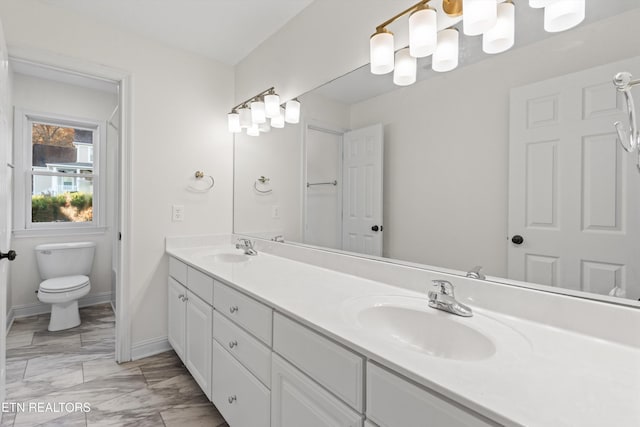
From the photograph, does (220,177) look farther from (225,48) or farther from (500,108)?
(500,108)

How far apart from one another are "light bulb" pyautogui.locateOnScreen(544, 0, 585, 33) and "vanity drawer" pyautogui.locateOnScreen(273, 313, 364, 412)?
3.67 feet

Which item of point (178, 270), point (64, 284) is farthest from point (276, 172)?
point (64, 284)

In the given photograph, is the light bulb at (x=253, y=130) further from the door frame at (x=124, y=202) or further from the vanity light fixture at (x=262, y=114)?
the door frame at (x=124, y=202)

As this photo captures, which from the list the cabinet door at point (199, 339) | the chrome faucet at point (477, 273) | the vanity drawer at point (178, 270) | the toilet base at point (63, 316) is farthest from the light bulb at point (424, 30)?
the toilet base at point (63, 316)

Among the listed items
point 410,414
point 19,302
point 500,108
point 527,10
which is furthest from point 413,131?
point 19,302

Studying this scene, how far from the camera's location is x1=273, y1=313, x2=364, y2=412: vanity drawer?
2.65 ft

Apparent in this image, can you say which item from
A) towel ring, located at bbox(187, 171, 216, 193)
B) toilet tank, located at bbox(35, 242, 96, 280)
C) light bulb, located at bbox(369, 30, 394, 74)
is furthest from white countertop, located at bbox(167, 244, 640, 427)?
toilet tank, located at bbox(35, 242, 96, 280)

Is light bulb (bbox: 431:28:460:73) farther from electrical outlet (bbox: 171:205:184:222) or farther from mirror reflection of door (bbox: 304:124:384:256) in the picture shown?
electrical outlet (bbox: 171:205:184:222)

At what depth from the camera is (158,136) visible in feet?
7.36

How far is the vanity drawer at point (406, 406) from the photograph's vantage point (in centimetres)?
60

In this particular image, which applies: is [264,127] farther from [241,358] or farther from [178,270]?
[241,358]

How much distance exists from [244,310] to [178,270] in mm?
1009

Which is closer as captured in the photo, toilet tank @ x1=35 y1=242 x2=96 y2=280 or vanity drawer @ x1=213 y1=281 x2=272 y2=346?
vanity drawer @ x1=213 y1=281 x2=272 y2=346

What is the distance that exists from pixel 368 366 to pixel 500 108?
94cm
